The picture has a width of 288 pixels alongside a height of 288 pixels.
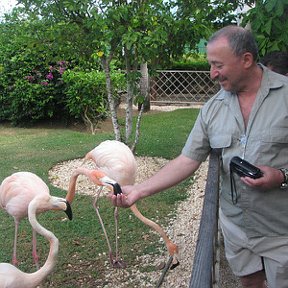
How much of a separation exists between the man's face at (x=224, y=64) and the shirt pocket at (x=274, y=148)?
0.29 meters

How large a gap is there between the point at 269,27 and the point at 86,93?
7474 millimetres

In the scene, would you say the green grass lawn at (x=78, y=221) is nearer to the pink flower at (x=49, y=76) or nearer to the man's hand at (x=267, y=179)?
the pink flower at (x=49, y=76)

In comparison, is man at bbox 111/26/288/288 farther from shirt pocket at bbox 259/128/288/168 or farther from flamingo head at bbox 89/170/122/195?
flamingo head at bbox 89/170/122/195

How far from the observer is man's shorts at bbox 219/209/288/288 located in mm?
2229

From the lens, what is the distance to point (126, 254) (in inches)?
173

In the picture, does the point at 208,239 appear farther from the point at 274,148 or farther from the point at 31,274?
the point at 31,274

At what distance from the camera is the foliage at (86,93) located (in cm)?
1039

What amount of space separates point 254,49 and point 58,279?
2695 millimetres

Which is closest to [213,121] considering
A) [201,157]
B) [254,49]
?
[201,157]

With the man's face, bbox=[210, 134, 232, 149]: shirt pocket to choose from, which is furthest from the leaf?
bbox=[210, 134, 232, 149]: shirt pocket

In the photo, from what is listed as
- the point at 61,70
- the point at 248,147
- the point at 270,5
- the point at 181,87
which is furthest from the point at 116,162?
the point at 181,87

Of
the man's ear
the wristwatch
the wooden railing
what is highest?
the man's ear

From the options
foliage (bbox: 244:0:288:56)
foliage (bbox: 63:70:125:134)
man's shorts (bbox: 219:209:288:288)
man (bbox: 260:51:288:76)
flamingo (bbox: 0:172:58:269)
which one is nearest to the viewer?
man's shorts (bbox: 219:209:288:288)

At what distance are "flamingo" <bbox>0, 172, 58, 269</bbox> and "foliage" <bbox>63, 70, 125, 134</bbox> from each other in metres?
5.99
